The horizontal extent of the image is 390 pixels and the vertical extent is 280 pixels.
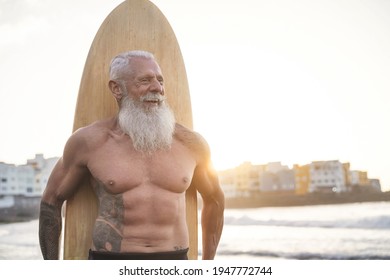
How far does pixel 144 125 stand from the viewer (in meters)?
1.44

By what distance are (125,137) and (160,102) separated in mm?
155

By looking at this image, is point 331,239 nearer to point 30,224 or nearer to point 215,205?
point 30,224

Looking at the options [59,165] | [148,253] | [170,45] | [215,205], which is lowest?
[148,253]

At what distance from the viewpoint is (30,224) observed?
5645 mm

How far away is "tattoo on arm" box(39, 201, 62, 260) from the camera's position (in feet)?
4.71

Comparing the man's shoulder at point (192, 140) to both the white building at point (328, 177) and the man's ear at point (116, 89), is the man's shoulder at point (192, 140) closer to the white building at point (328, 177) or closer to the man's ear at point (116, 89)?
the man's ear at point (116, 89)

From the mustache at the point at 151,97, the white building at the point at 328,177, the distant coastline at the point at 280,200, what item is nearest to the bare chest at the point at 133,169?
the mustache at the point at 151,97

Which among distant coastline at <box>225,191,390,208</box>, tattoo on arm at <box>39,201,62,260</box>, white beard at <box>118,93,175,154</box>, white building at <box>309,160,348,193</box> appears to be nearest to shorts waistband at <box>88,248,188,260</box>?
tattoo on arm at <box>39,201,62,260</box>

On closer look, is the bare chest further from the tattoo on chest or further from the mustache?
the mustache

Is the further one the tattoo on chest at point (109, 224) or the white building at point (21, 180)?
the white building at point (21, 180)

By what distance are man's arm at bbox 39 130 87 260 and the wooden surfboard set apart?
0.24 ft

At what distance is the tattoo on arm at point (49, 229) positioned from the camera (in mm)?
1435

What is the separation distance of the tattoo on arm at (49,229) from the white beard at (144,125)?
Result: 0.32 m
